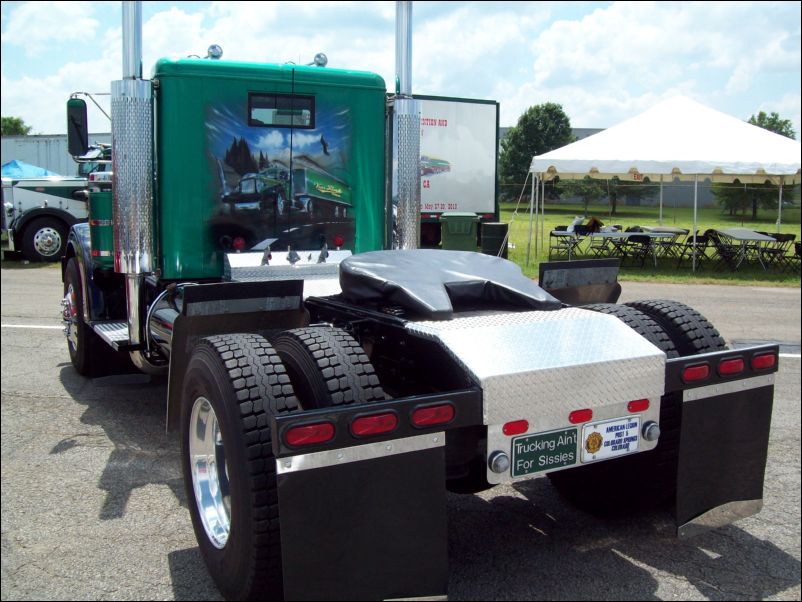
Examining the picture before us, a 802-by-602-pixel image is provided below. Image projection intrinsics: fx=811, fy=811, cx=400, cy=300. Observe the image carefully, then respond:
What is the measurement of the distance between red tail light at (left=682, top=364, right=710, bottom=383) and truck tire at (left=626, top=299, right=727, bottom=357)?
318 millimetres

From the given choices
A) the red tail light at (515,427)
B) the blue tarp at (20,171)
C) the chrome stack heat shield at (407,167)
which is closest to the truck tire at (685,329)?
the red tail light at (515,427)

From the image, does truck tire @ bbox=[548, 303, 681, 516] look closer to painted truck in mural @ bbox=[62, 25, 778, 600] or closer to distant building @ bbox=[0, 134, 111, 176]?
painted truck in mural @ bbox=[62, 25, 778, 600]

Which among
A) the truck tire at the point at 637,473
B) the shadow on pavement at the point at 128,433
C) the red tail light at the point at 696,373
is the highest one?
the red tail light at the point at 696,373

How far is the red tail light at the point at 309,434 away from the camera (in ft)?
8.50

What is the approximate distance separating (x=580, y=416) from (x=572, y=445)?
12 centimetres

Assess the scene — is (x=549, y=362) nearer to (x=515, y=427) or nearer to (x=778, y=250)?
(x=515, y=427)

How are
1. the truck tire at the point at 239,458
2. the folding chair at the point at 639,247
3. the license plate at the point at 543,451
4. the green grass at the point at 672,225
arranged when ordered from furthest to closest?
the folding chair at the point at 639,247, the green grass at the point at 672,225, the license plate at the point at 543,451, the truck tire at the point at 239,458

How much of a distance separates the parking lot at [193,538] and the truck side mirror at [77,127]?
1.91 m

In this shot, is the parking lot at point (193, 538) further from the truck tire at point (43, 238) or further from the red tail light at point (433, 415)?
the truck tire at point (43, 238)

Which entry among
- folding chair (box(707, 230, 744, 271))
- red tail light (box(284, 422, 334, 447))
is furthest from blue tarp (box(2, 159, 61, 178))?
red tail light (box(284, 422, 334, 447))

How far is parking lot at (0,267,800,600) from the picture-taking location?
3264 millimetres

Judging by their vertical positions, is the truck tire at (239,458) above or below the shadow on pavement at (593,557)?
above

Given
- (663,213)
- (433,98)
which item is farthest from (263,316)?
(663,213)

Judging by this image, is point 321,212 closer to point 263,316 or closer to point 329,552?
point 263,316
